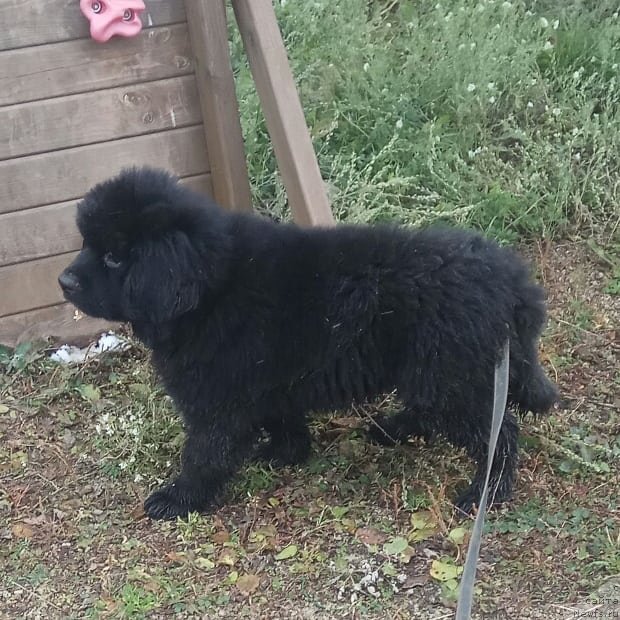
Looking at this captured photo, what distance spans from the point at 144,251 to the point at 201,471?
825mm

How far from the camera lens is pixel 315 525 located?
116 inches

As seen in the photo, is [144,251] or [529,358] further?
[529,358]

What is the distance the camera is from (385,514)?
297 cm

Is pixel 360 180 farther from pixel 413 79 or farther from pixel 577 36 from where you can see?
pixel 577 36

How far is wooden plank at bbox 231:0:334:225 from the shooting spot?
3562 millimetres

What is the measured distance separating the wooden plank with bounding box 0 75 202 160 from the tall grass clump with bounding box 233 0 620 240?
0.82 meters

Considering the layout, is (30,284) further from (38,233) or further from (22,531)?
(22,531)

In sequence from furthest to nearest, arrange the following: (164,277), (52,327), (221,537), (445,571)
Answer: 1. (52,327)
2. (221,537)
3. (445,571)
4. (164,277)

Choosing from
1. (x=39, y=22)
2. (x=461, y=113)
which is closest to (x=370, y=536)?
(x=39, y=22)

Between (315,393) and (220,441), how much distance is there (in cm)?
36

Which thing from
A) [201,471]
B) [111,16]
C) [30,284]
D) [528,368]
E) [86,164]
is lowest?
[201,471]

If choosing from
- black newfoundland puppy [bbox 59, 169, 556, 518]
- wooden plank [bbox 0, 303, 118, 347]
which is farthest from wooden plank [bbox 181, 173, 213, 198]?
black newfoundland puppy [bbox 59, 169, 556, 518]

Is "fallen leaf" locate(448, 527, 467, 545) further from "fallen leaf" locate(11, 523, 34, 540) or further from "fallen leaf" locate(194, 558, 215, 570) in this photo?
"fallen leaf" locate(11, 523, 34, 540)

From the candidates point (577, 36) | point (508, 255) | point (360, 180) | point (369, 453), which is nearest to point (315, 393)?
point (369, 453)
